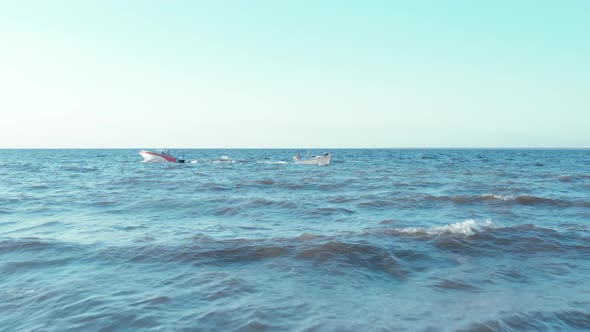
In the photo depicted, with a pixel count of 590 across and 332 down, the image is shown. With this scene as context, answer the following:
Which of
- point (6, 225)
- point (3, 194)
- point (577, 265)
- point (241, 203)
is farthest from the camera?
point (3, 194)

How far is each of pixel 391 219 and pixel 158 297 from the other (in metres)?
9.53

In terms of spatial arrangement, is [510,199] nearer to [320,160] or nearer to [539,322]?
[539,322]

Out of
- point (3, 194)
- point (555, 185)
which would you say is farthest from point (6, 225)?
point (555, 185)

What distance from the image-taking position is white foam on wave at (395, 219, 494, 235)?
12.0 metres

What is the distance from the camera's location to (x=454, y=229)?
12336 mm

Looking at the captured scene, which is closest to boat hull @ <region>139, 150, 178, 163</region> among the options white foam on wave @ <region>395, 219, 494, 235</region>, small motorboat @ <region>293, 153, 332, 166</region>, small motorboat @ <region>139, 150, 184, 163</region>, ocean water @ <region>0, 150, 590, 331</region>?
small motorboat @ <region>139, 150, 184, 163</region>

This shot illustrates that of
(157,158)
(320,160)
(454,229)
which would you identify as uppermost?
(320,160)

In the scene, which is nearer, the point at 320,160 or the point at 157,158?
the point at 320,160

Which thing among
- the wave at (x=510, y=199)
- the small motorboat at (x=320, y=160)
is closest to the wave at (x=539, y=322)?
the wave at (x=510, y=199)

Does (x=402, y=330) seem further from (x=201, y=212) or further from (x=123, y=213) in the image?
(x=123, y=213)

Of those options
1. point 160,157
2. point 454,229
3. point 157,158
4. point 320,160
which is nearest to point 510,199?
point 454,229

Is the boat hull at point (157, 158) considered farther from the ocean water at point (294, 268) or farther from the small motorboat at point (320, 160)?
the ocean water at point (294, 268)

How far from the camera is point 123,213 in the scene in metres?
15.9

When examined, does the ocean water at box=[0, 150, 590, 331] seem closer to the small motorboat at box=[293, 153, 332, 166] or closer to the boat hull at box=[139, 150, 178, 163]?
the small motorboat at box=[293, 153, 332, 166]
